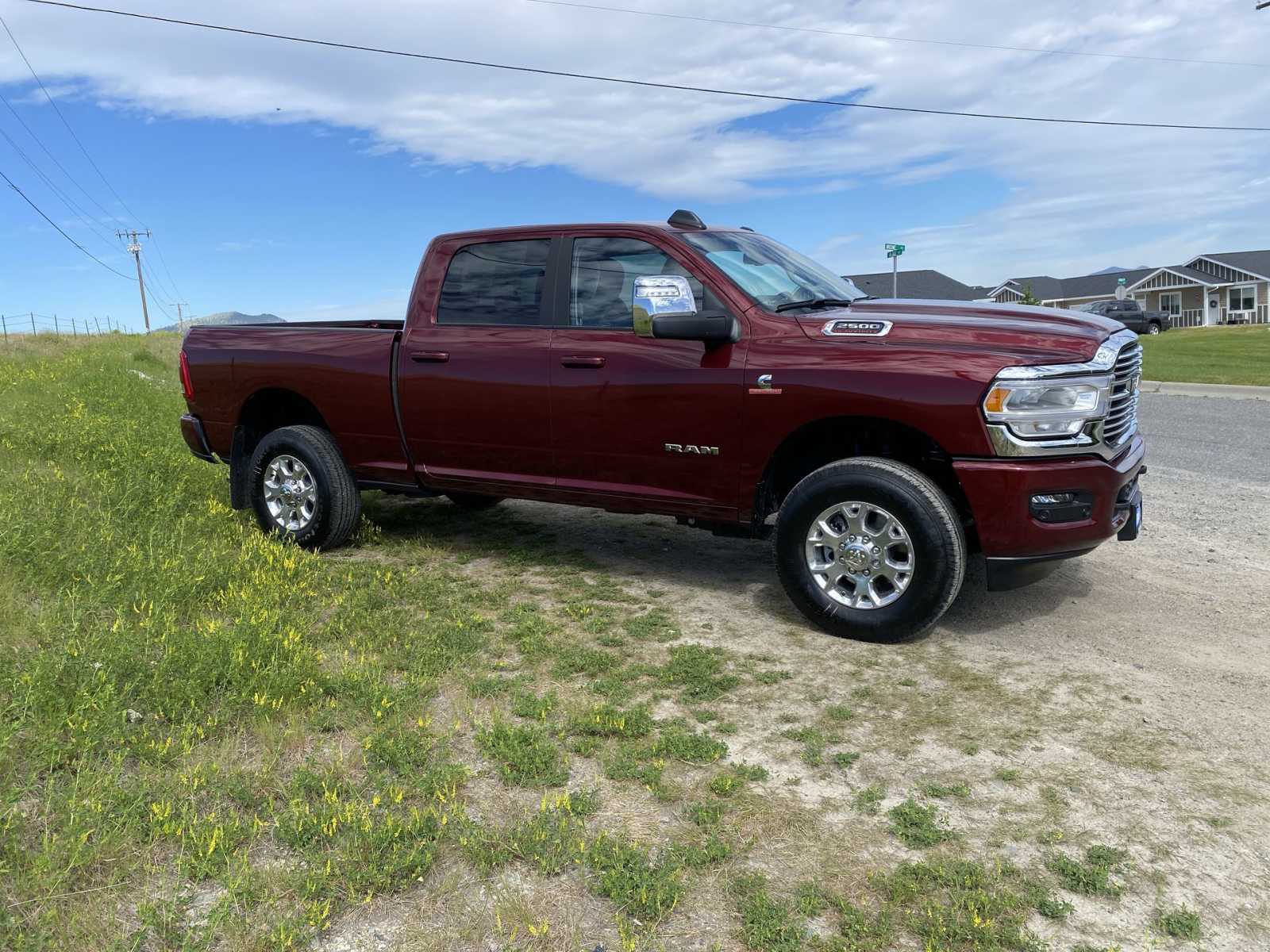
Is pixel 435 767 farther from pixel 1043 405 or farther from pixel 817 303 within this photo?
pixel 817 303

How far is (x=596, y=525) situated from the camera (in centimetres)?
727

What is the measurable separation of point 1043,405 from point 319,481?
4420 mm

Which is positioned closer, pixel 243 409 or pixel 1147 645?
pixel 1147 645

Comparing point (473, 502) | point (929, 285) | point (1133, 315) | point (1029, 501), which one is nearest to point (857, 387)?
point (1029, 501)

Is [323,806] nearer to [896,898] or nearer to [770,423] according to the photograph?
[896,898]

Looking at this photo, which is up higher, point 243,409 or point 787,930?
point 243,409

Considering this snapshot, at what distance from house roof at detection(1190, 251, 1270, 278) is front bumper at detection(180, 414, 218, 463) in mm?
69759

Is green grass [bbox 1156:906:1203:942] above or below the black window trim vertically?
below

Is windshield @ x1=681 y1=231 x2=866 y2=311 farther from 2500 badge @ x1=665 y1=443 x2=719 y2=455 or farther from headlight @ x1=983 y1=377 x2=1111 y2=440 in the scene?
headlight @ x1=983 y1=377 x2=1111 y2=440

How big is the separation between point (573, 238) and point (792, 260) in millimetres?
1356

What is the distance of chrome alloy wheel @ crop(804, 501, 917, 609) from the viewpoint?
448cm

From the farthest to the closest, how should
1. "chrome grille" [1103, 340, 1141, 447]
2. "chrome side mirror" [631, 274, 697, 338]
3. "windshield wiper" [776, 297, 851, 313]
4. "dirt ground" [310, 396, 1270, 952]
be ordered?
1. "windshield wiper" [776, 297, 851, 313]
2. "chrome side mirror" [631, 274, 697, 338]
3. "chrome grille" [1103, 340, 1141, 447]
4. "dirt ground" [310, 396, 1270, 952]

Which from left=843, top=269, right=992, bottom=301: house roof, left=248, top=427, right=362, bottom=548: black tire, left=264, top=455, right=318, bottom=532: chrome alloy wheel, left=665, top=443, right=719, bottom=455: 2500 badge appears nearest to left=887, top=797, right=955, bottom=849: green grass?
left=665, top=443, right=719, bottom=455: 2500 badge

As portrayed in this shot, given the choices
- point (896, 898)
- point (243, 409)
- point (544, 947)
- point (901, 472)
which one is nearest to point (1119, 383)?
point (901, 472)
